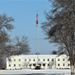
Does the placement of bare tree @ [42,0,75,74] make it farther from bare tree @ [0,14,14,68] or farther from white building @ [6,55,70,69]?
white building @ [6,55,70,69]

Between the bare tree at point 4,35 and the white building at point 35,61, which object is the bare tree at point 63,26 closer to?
the bare tree at point 4,35

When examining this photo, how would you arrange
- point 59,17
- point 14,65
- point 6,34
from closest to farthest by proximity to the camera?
point 59,17 < point 6,34 < point 14,65

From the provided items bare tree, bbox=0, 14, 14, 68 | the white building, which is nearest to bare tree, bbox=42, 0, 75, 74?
bare tree, bbox=0, 14, 14, 68

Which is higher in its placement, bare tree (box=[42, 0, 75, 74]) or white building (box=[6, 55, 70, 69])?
bare tree (box=[42, 0, 75, 74])

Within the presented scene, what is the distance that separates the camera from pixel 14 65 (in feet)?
570

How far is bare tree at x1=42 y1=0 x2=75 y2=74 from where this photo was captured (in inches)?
1212

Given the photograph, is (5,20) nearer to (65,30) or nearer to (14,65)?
(65,30)

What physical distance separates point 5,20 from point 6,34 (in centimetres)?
175

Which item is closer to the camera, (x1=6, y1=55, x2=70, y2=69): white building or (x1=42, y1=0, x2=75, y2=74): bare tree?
(x1=42, y1=0, x2=75, y2=74): bare tree

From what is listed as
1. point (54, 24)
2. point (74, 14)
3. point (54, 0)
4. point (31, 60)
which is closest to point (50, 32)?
point (54, 24)

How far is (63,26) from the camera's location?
32938 mm

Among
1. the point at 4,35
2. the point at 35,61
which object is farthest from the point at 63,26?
the point at 35,61

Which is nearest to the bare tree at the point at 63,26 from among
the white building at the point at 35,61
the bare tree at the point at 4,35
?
the bare tree at the point at 4,35

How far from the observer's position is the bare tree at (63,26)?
101 ft
